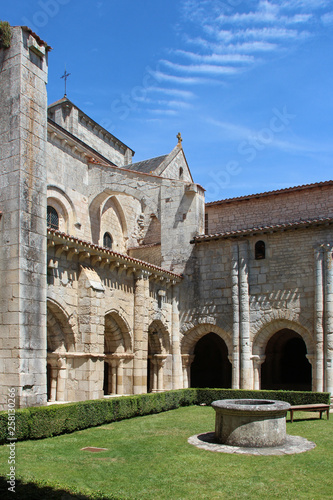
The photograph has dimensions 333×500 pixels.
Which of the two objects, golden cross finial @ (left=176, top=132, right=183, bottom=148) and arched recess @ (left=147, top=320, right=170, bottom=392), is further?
golden cross finial @ (left=176, top=132, right=183, bottom=148)

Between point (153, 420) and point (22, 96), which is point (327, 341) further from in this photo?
point (22, 96)

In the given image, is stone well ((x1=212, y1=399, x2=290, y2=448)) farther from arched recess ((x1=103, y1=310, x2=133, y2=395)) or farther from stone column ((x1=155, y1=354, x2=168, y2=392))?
stone column ((x1=155, y1=354, x2=168, y2=392))

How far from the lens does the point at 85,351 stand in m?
15.4

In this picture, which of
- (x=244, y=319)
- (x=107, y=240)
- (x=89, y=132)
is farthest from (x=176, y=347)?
(x=89, y=132)

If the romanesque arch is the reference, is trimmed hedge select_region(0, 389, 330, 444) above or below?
below

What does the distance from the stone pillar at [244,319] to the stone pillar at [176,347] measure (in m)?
2.81

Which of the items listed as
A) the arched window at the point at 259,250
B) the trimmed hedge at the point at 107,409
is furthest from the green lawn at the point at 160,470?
the arched window at the point at 259,250

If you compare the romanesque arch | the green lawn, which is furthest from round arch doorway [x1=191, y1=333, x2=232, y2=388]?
the green lawn

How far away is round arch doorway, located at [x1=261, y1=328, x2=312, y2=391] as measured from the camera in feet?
78.2

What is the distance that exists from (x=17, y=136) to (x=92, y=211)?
9450 mm

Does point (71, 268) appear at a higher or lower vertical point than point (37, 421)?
higher

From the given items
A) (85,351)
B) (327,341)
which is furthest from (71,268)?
(327,341)

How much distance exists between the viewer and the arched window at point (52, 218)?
1989cm

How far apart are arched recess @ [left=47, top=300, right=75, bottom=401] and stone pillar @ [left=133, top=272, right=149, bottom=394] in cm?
342
